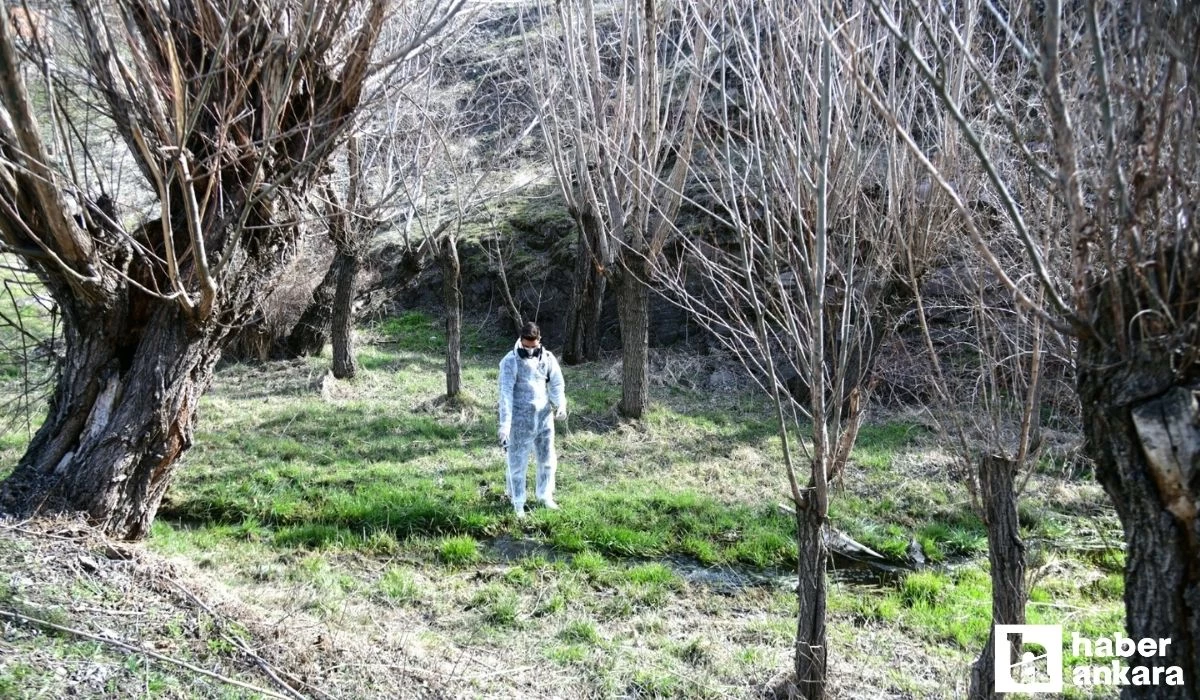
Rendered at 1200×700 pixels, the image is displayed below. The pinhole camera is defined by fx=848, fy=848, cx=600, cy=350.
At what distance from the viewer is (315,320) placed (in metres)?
A: 13.6

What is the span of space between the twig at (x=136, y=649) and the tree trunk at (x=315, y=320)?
9.50m

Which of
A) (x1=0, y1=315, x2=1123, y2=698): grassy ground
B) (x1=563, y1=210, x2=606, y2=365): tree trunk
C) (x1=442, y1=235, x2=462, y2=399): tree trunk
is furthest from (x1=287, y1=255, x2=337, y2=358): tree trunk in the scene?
(x1=563, y1=210, x2=606, y2=365): tree trunk

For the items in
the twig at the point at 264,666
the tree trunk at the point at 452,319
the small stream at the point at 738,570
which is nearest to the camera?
the twig at the point at 264,666

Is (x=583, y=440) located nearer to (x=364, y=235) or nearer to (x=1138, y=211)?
(x=364, y=235)

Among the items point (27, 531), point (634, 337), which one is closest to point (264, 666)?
point (27, 531)

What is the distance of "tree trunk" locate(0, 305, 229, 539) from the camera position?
503cm

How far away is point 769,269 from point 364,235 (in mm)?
8901

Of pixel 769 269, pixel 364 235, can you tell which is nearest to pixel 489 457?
pixel 364 235

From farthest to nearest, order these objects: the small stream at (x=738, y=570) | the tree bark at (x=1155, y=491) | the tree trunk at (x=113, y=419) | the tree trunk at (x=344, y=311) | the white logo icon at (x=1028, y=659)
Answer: the tree trunk at (x=344, y=311)
the small stream at (x=738, y=570)
the tree trunk at (x=113, y=419)
the white logo icon at (x=1028, y=659)
the tree bark at (x=1155, y=491)

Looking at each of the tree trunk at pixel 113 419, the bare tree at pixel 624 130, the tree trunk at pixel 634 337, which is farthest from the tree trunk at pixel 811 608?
the tree trunk at pixel 634 337

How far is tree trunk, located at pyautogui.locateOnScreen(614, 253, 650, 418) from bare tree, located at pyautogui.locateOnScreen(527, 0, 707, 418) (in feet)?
0.04

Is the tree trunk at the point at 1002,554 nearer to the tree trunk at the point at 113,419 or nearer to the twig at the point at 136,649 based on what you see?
the twig at the point at 136,649

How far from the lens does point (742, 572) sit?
282 inches

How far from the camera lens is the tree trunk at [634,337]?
10898 millimetres
